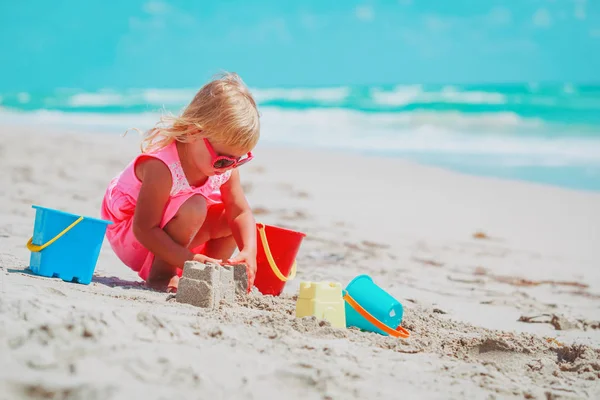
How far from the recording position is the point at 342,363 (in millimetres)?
1941

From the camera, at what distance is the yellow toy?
2.42 meters

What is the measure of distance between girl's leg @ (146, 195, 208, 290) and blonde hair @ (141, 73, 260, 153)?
0.92 ft

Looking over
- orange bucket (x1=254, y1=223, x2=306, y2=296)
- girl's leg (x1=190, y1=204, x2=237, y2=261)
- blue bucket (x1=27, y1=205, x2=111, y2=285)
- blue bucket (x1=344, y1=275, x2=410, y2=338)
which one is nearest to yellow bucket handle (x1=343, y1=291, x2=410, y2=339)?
blue bucket (x1=344, y1=275, x2=410, y2=338)

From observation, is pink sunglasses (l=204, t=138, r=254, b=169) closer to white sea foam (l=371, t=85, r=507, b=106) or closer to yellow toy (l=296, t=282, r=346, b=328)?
yellow toy (l=296, t=282, r=346, b=328)

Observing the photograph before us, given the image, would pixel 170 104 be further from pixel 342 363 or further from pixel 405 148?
pixel 342 363

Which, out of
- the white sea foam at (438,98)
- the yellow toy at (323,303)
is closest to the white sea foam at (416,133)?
the white sea foam at (438,98)

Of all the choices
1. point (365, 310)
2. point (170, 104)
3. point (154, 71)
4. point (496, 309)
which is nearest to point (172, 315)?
point (365, 310)

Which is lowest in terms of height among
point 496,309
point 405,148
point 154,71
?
point 496,309

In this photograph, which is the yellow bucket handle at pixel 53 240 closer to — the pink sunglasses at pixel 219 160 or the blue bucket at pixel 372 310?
the pink sunglasses at pixel 219 160

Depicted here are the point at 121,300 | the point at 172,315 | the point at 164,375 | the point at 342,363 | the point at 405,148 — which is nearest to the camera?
the point at 164,375

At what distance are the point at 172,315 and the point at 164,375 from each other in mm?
525

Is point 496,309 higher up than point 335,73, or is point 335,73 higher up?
point 335,73

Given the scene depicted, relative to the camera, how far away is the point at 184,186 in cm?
281

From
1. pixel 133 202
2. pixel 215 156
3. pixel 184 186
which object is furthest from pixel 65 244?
pixel 215 156
